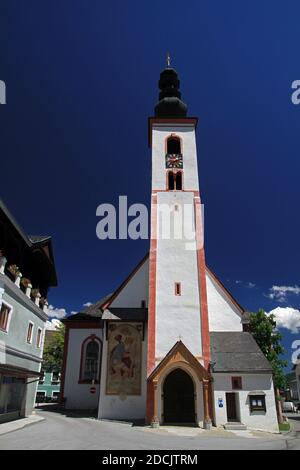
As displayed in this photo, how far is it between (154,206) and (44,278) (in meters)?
9.95

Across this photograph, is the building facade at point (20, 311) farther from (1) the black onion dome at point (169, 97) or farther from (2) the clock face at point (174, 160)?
(1) the black onion dome at point (169, 97)

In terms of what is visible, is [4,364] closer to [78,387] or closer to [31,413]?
[31,413]

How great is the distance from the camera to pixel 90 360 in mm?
28750

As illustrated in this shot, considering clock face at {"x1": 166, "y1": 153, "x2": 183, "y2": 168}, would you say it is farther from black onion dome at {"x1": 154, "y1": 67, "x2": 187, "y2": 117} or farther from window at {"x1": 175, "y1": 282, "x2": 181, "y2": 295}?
window at {"x1": 175, "y1": 282, "x2": 181, "y2": 295}

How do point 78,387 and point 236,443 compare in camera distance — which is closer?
point 236,443

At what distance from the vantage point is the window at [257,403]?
19380 millimetres

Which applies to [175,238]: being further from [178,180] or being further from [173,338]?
[173,338]

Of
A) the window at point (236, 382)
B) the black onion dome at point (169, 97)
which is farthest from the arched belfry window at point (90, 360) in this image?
the black onion dome at point (169, 97)

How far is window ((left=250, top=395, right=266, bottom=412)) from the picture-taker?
1938 centimetres

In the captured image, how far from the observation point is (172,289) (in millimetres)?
22906

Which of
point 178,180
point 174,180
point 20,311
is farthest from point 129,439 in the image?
point 178,180

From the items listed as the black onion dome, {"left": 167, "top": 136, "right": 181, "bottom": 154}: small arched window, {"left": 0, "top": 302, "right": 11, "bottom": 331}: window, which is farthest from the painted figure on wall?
the black onion dome

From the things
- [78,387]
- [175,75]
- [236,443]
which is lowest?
[236,443]
